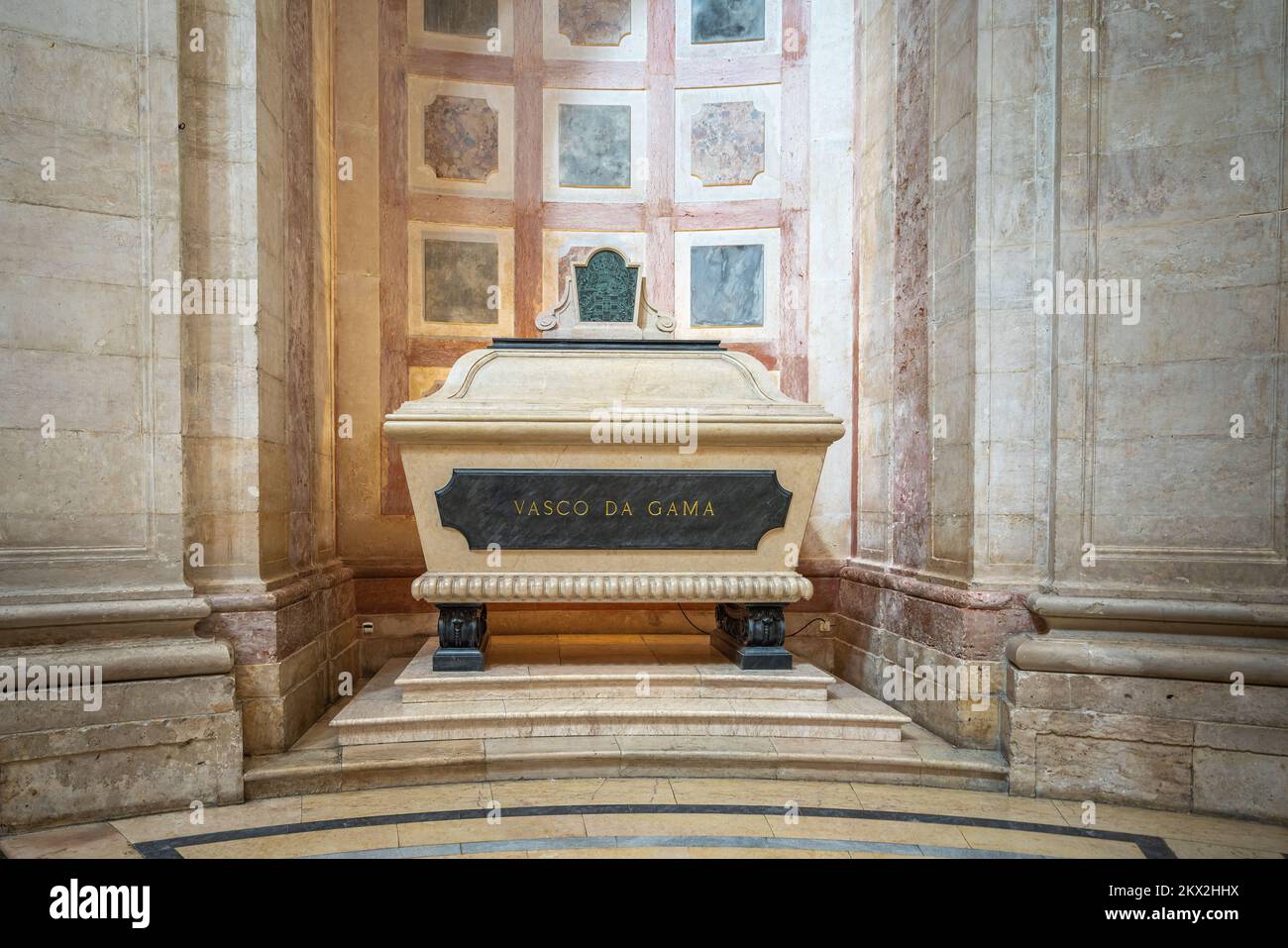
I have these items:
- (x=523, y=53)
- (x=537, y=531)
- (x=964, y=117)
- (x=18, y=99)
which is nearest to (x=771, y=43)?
(x=523, y=53)

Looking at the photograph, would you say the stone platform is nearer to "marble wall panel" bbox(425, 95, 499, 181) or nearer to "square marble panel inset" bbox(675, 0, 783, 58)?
"marble wall panel" bbox(425, 95, 499, 181)

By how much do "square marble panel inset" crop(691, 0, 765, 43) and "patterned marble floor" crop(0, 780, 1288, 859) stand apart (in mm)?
4228

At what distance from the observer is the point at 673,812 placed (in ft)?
8.81

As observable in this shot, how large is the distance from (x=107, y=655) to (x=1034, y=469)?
348cm

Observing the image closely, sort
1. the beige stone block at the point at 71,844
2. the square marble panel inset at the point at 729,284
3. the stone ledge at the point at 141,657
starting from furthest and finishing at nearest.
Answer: the square marble panel inset at the point at 729,284
the stone ledge at the point at 141,657
the beige stone block at the point at 71,844

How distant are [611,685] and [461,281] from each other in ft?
8.48

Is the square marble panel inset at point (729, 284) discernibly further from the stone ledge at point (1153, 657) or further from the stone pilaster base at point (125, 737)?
the stone pilaster base at point (125, 737)

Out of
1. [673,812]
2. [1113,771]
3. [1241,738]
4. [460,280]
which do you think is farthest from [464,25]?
[1241,738]

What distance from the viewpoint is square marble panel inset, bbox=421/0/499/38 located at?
4637 millimetres

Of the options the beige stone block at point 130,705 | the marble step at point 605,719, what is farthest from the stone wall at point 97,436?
the marble step at point 605,719

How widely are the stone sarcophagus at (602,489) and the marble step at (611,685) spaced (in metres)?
0.09

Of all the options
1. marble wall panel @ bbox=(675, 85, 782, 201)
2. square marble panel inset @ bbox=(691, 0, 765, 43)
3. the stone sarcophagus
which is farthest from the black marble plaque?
square marble panel inset @ bbox=(691, 0, 765, 43)

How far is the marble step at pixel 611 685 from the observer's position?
3.30 metres

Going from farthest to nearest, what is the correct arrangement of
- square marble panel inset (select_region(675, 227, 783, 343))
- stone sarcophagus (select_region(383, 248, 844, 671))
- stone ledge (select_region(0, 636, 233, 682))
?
square marble panel inset (select_region(675, 227, 783, 343)) → stone sarcophagus (select_region(383, 248, 844, 671)) → stone ledge (select_region(0, 636, 233, 682))
